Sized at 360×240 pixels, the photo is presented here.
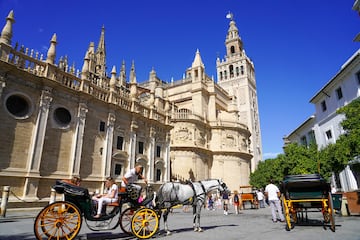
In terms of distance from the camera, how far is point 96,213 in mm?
6195

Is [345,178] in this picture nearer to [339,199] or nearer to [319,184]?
[339,199]

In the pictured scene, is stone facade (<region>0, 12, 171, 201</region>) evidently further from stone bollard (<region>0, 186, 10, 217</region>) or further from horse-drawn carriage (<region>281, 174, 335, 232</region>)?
horse-drawn carriage (<region>281, 174, 335, 232</region>)

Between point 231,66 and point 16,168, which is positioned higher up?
point 231,66

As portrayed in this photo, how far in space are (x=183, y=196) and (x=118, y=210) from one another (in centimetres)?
240

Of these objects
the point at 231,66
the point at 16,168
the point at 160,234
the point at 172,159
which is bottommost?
the point at 160,234

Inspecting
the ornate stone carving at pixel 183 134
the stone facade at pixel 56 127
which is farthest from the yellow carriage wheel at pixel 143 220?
A: the ornate stone carving at pixel 183 134

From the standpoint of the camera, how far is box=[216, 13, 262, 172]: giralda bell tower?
60781 mm

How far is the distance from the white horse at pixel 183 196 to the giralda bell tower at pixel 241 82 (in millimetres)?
52203

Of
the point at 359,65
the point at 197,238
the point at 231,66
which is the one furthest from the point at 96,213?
the point at 231,66

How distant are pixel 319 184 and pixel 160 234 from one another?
570 cm

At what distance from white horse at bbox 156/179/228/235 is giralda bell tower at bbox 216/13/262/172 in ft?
171

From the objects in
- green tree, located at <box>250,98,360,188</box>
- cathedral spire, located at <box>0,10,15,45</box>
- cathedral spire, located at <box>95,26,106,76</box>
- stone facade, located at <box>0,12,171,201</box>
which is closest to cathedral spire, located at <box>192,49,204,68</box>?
cathedral spire, located at <box>95,26,106,76</box>

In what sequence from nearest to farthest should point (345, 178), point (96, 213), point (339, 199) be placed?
point (96, 213)
point (339, 199)
point (345, 178)

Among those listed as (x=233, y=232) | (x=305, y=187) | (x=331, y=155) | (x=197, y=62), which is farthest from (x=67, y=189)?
(x=197, y=62)
